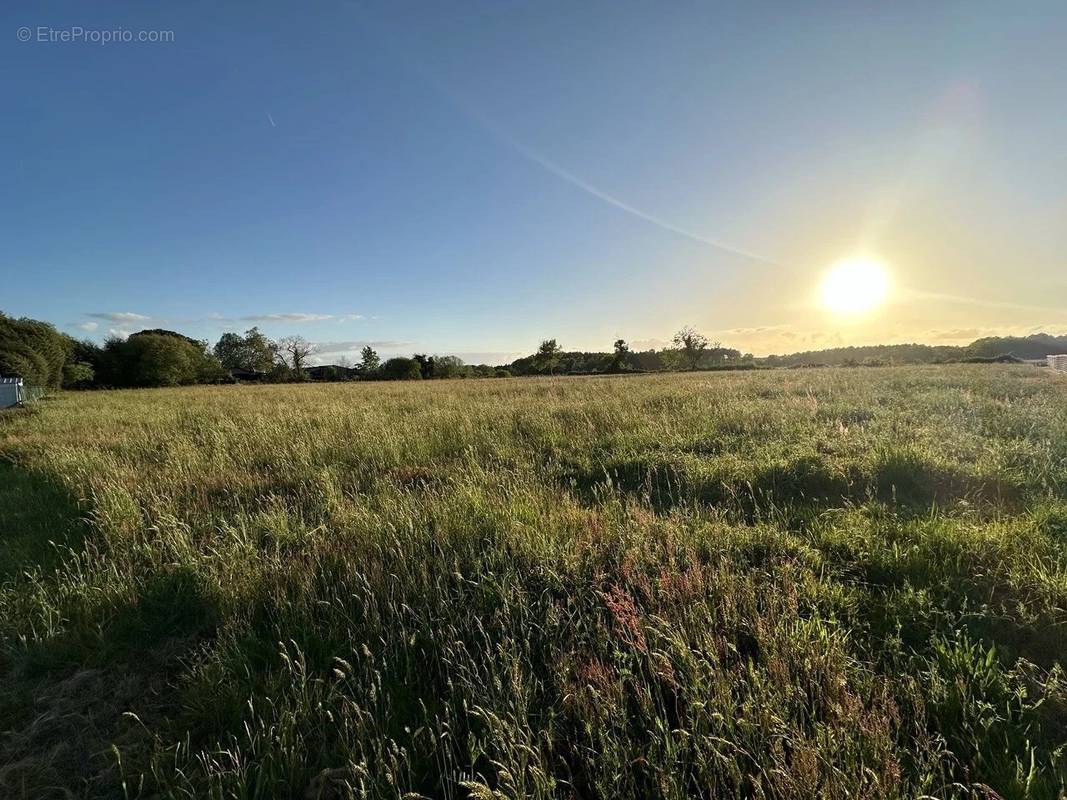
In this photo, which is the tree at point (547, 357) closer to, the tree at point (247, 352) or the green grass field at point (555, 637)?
the tree at point (247, 352)

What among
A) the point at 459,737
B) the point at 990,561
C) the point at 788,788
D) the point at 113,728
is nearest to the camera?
the point at 788,788

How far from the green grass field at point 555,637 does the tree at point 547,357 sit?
95961 millimetres

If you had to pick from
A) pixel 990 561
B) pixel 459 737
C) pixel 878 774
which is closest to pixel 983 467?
pixel 990 561

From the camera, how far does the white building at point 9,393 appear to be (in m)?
21.3

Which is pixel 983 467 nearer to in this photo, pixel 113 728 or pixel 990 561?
pixel 990 561

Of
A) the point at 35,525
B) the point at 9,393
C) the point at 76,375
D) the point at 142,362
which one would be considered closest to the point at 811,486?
the point at 35,525

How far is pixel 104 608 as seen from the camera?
330 centimetres

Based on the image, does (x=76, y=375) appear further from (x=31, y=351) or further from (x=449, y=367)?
(x=449, y=367)

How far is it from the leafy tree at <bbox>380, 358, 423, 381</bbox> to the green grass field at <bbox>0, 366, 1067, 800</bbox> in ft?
273

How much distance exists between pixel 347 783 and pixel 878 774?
2.11m

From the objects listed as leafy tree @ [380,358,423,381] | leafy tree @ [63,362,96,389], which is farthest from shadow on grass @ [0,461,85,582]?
leafy tree @ [380,358,423,381]

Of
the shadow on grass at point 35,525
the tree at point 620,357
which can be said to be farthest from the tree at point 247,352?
the shadow on grass at point 35,525

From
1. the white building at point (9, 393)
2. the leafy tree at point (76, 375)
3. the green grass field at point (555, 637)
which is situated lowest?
the green grass field at point (555, 637)

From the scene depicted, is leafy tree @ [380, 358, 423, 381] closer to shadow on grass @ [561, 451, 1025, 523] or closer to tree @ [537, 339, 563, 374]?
tree @ [537, 339, 563, 374]
